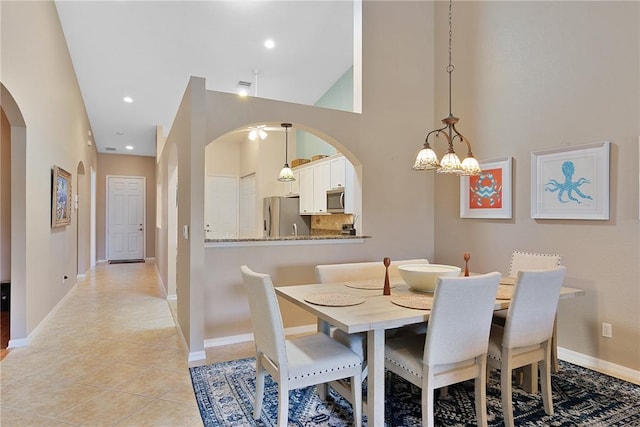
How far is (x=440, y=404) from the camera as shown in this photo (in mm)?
2314

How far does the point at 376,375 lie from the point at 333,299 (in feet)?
1.63

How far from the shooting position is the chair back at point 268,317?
1.86 meters

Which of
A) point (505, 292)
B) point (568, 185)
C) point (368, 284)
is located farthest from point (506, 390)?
point (568, 185)

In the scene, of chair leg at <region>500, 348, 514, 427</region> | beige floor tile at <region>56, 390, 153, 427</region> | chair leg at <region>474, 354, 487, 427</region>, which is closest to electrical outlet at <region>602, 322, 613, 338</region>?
chair leg at <region>500, 348, 514, 427</region>

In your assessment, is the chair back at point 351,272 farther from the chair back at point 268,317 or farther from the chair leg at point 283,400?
the chair leg at point 283,400

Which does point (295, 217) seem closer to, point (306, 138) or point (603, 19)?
point (306, 138)

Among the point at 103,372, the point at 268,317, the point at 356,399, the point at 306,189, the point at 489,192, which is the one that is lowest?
the point at 103,372

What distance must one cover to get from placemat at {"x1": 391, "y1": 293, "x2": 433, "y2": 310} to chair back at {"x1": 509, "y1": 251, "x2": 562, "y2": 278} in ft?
3.36

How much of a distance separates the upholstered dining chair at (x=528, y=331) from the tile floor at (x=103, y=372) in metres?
1.80

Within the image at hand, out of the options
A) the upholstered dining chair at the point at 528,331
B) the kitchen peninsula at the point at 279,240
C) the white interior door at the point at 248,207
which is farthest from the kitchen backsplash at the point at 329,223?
the upholstered dining chair at the point at 528,331

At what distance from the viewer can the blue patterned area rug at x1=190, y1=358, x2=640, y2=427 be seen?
6.98 ft

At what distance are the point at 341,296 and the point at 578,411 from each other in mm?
1615

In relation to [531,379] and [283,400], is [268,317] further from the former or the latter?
[531,379]

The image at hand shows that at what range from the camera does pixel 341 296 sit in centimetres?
228
